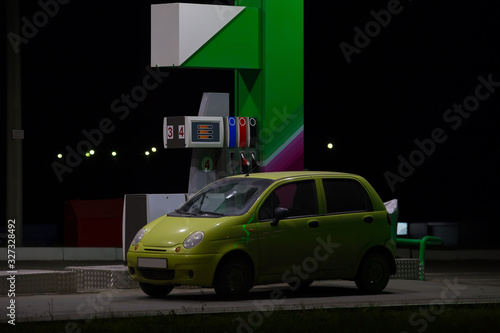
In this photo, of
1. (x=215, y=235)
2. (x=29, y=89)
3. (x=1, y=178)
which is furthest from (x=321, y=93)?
(x=215, y=235)

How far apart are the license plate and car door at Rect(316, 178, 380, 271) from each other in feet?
7.12

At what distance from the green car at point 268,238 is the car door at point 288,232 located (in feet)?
0.04

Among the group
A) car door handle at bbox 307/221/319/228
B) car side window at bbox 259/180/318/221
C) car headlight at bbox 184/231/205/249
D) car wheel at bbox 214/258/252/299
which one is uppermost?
car side window at bbox 259/180/318/221

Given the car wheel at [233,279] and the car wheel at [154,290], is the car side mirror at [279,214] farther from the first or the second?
the car wheel at [154,290]

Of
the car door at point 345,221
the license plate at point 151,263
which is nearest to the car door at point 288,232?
the car door at point 345,221

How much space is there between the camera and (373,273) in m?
13.9

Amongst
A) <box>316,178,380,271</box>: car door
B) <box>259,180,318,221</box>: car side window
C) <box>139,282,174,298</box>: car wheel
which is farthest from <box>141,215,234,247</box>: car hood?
<box>316,178,380,271</box>: car door

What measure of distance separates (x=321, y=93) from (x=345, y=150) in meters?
18.7

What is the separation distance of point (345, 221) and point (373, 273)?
A: 34.6 inches

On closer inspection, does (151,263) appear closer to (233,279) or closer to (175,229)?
(175,229)

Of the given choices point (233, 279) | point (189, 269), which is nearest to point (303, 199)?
point (233, 279)

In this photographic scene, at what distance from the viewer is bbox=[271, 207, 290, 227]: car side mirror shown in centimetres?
1288

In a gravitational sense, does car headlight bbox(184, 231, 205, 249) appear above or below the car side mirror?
below

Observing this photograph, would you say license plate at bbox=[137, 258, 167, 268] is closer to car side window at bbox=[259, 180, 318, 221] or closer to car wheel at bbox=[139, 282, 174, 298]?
car wheel at bbox=[139, 282, 174, 298]
